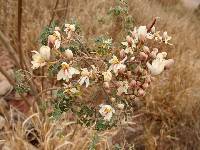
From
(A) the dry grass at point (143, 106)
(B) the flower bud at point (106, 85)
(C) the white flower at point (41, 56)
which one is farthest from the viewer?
(A) the dry grass at point (143, 106)

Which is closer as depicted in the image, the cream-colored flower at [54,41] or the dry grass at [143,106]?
the cream-colored flower at [54,41]

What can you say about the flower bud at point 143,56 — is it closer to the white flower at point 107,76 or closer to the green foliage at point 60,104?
the white flower at point 107,76

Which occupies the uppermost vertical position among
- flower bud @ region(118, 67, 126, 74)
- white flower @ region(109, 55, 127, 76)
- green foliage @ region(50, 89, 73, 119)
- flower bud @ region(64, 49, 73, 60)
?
flower bud @ region(64, 49, 73, 60)

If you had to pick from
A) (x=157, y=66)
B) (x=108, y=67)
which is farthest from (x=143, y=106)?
(x=157, y=66)

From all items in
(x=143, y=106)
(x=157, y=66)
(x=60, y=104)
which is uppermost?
(x=157, y=66)

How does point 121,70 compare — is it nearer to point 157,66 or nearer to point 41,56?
point 157,66

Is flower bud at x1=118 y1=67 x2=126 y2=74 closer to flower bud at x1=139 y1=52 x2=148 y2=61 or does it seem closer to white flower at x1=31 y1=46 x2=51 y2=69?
flower bud at x1=139 y1=52 x2=148 y2=61

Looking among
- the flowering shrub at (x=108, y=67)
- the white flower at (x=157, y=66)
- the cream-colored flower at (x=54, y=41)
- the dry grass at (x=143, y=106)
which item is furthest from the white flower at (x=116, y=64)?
the dry grass at (x=143, y=106)

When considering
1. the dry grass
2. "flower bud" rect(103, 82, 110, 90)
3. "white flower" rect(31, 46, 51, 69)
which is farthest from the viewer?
the dry grass

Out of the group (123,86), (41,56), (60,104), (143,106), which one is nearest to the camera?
(41,56)

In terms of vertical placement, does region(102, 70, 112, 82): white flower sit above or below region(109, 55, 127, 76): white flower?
below

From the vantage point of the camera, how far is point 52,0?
508 centimetres

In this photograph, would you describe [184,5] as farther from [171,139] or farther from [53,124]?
[53,124]

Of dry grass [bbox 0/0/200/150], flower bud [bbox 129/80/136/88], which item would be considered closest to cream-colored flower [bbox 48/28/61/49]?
flower bud [bbox 129/80/136/88]
